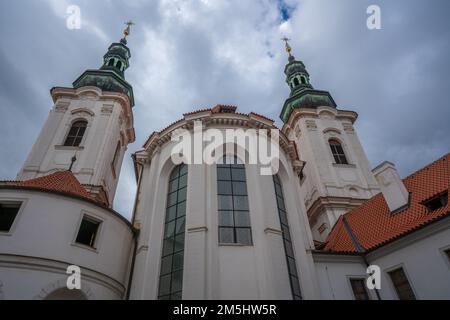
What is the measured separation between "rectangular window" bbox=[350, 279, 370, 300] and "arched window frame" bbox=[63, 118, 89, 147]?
723 inches

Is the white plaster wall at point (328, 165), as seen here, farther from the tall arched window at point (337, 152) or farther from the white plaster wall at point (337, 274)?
the white plaster wall at point (337, 274)

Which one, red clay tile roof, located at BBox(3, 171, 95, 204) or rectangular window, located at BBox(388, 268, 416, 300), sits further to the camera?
red clay tile roof, located at BBox(3, 171, 95, 204)

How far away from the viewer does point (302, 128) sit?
26.8 meters

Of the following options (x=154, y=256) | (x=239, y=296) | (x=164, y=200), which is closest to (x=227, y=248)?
(x=239, y=296)

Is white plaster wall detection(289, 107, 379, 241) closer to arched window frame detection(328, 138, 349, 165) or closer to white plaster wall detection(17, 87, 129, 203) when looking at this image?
arched window frame detection(328, 138, 349, 165)

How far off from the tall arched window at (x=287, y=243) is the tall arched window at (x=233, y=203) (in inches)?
65.0

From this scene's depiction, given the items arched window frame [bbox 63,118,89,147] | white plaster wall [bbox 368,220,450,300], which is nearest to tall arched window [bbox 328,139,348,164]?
white plaster wall [bbox 368,220,450,300]

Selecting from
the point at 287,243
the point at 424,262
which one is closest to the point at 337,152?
the point at 424,262

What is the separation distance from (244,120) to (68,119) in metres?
14.8

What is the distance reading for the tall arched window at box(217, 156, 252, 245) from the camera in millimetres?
11328

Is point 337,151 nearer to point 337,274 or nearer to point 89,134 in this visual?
point 337,274

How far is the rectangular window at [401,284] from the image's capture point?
454 inches

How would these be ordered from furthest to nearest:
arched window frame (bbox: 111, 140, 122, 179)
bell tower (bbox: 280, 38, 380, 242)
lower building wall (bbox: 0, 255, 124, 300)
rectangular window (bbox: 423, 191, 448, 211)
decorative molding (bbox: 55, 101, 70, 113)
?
decorative molding (bbox: 55, 101, 70, 113), arched window frame (bbox: 111, 140, 122, 179), bell tower (bbox: 280, 38, 380, 242), rectangular window (bbox: 423, 191, 448, 211), lower building wall (bbox: 0, 255, 124, 300)
